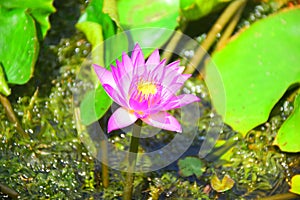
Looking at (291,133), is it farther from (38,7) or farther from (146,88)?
(38,7)

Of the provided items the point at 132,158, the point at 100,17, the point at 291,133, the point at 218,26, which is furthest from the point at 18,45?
the point at 291,133

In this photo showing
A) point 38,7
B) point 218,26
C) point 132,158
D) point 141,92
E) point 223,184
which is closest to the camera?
point 141,92

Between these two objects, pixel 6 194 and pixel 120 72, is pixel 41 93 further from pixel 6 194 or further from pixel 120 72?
pixel 120 72

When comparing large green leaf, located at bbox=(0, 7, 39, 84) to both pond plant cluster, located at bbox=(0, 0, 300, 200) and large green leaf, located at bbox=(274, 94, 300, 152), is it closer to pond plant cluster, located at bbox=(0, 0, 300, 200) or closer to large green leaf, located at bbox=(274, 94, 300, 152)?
pond plant cluster, located at bbox=(0, 0, 300, 200)

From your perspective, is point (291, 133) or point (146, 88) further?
point (291, 133)

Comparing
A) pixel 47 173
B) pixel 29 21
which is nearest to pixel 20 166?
pixel 47 173

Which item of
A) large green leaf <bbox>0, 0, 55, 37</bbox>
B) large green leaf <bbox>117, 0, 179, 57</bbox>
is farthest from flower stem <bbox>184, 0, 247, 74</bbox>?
large green leaf <bbox>0, 0, 55, 37</bbox>

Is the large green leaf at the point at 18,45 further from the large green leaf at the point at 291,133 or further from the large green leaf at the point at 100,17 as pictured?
the large green leaf at the point at 291,133
